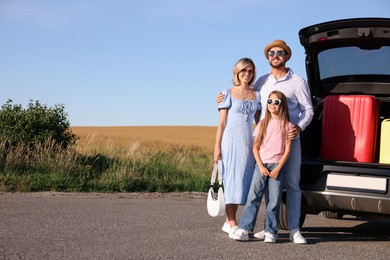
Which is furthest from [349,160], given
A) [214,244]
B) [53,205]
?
[53,205]

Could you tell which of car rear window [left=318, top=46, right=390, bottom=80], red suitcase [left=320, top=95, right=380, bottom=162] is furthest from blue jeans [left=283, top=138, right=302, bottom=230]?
car rear window [left=318, top=46, right=390, bottom=80]

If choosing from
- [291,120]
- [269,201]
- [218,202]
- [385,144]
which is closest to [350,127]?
[385,144]

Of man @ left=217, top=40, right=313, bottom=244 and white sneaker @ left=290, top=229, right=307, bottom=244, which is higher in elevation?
man @ left=217, top=40, right=313, bottom=244

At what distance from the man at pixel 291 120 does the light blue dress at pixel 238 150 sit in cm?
12

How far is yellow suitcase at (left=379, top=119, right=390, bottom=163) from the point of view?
6824 mm

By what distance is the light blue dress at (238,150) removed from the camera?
684 centimetres

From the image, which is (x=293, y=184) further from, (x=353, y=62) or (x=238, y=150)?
(x=353, y=62)

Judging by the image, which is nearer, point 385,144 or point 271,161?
point 271,161

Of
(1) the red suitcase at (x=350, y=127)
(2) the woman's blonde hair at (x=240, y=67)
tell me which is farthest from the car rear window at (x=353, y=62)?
(2) the woman's blonde hair at (x=240, y=67)

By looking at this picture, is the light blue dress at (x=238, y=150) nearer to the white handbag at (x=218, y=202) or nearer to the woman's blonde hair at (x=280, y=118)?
the white handbag at (x=218, y=202)

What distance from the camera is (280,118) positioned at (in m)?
6.64

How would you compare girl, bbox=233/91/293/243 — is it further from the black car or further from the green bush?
the green bush

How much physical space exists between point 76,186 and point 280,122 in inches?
244

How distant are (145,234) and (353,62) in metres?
3.13
